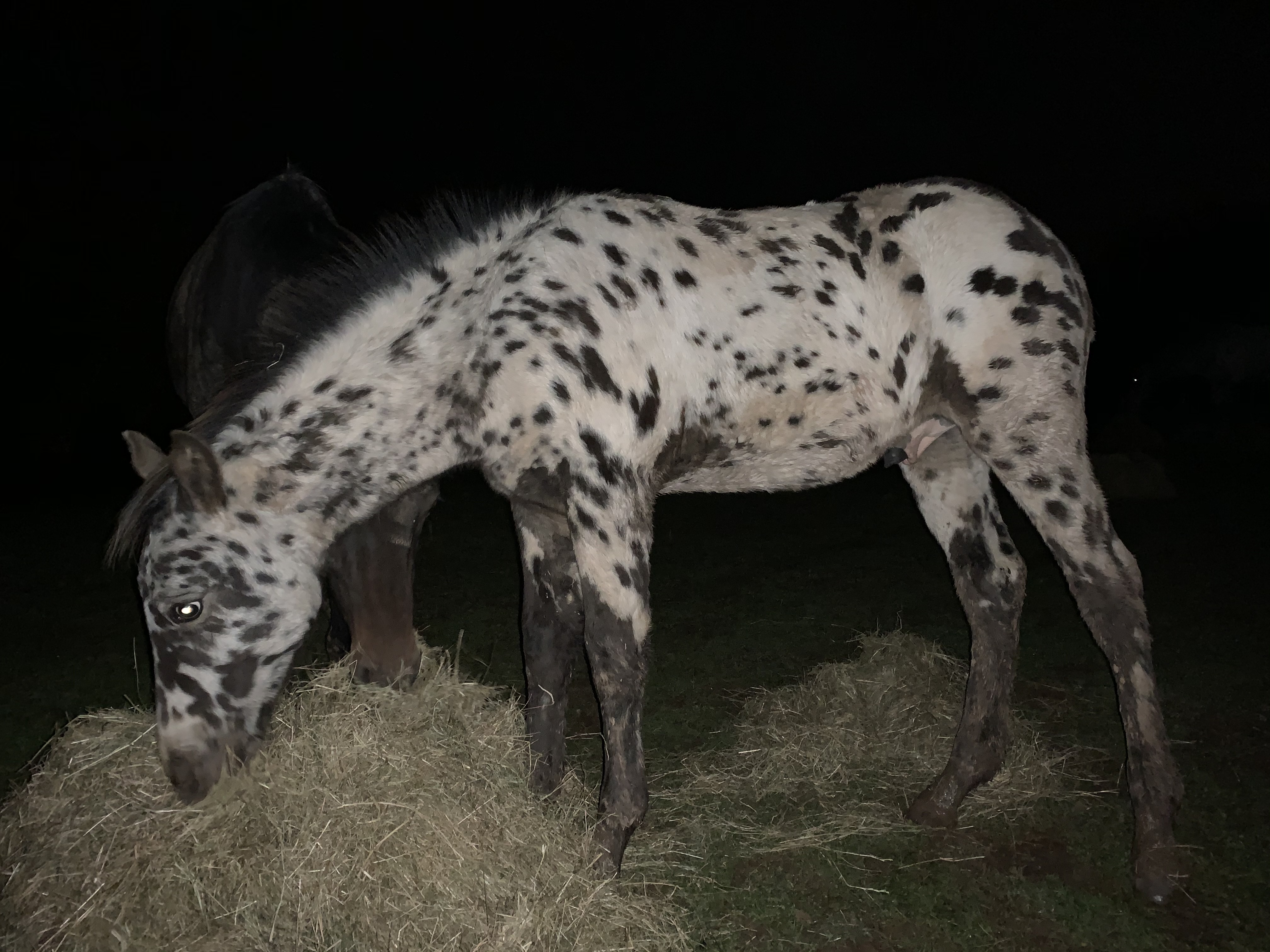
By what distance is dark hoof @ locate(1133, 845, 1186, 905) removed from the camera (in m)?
2.45

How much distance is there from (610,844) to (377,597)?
121 centimetres

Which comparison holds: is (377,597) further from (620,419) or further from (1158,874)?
(1158,874)

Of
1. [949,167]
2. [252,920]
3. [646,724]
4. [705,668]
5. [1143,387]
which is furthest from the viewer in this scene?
[1143,387]

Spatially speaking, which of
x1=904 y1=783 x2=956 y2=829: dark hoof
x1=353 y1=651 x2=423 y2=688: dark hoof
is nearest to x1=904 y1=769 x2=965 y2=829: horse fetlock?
x1=904 y1=783 x2=956 y2=829: dark hoof

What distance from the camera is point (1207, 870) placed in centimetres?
257

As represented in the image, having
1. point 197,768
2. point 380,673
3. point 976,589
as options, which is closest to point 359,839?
point 197,768

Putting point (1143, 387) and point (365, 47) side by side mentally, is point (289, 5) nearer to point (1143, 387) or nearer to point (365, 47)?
point (365, 47)

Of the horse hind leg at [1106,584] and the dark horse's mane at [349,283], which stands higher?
the dark horse's mane at [349,283]

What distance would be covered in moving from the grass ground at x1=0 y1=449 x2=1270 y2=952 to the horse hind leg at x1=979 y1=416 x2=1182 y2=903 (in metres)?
0.24

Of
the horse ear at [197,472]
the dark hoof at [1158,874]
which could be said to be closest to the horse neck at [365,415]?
the horse ear at [197,472]

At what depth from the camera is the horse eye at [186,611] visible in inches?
87.9

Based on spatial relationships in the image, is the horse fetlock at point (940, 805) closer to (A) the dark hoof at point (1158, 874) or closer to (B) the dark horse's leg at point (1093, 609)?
(B) the dark horse's leg at point (1093, 609)

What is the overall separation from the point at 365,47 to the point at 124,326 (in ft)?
13.8

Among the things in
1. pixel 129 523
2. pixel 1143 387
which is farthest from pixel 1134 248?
pixel 129 523
